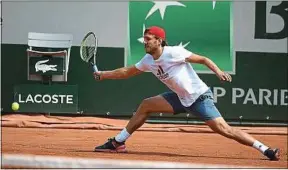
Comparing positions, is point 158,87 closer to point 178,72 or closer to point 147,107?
point 147,107

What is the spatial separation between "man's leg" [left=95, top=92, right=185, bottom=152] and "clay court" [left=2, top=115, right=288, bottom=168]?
16 centimetres

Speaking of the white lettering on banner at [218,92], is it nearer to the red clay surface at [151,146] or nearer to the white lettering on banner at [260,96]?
the white lettering on banner at [260,96]

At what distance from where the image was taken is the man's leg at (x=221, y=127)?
6.73 metres

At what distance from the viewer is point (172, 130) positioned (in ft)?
36.8

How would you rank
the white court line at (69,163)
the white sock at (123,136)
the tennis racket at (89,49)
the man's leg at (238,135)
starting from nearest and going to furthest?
the white court line at (69,163)
the man's leg at (238,135)
the white sock at (123,136)
the tennis racket at (89,49)

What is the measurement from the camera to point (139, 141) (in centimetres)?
923

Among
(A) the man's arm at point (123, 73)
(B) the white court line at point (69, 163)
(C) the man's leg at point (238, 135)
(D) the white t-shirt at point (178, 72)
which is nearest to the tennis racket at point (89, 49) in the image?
(A) the man's arm at point (123, 73)

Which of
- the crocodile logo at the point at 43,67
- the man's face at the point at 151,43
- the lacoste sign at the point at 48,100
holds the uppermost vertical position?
the man's face at the point at 151,43

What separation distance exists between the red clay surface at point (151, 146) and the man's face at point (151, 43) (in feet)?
3.41

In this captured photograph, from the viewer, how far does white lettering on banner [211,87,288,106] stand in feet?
39.1

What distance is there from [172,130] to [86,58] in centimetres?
387

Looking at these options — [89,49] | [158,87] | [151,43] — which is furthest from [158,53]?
[158,87]

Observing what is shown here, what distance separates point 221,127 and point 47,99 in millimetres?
5565

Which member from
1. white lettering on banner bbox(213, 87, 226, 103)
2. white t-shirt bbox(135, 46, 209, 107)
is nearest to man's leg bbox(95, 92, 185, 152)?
white t-shirt bbox(135, 46, 209, 107)
